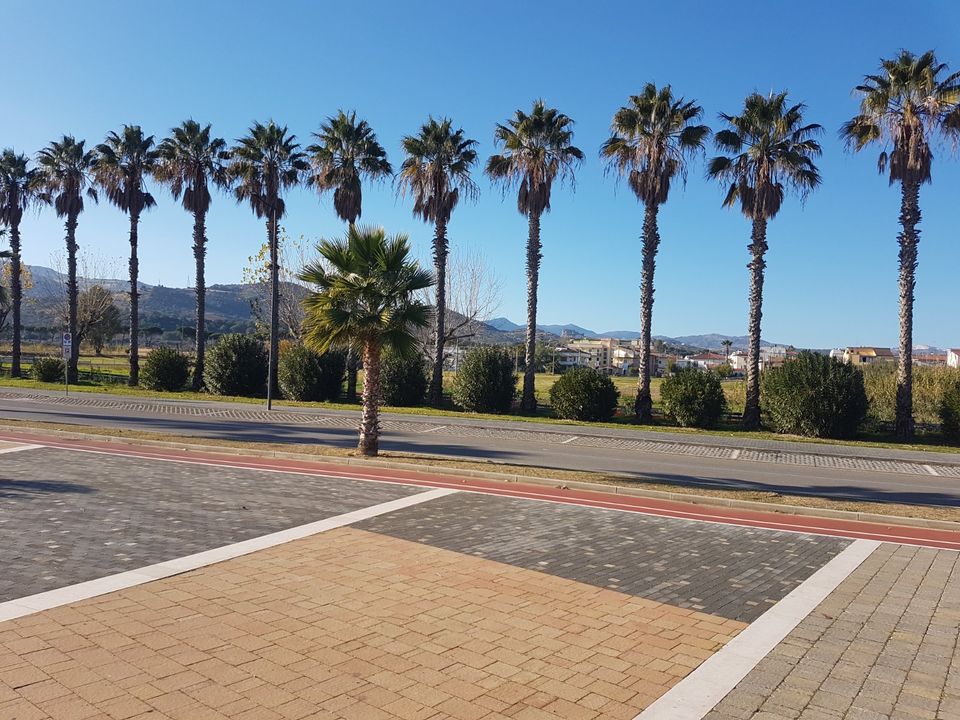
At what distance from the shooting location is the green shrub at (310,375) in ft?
113

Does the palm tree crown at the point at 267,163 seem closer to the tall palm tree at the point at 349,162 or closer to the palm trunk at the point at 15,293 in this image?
the tall palm tree at the point at 349,162

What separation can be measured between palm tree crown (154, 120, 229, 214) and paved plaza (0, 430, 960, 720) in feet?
104

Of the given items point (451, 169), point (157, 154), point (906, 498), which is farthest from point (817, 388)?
point (157, 154)

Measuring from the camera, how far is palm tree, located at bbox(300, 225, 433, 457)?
1506cm

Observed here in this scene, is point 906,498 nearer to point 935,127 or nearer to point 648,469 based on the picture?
point 648,469

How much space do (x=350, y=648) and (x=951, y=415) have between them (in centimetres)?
2659

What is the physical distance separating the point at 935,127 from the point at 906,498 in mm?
17856

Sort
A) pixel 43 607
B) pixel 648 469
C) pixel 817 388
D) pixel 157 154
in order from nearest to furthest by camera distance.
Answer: pixel 43 607 → pixel 648 469 → pixel 817 388 → pixel 157 154

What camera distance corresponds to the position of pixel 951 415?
996 inches

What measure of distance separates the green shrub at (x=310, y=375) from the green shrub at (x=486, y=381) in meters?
7.02

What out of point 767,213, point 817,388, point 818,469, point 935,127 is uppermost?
point 935,127

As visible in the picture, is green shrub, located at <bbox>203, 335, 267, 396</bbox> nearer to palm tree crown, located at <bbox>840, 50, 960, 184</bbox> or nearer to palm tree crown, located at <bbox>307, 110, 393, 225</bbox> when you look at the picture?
palm tree crown, located at <bbox>307, 110, 393, 225</bbox>

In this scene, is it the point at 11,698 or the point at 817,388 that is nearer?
the point at 11,698

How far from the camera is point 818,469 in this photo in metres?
17.9
